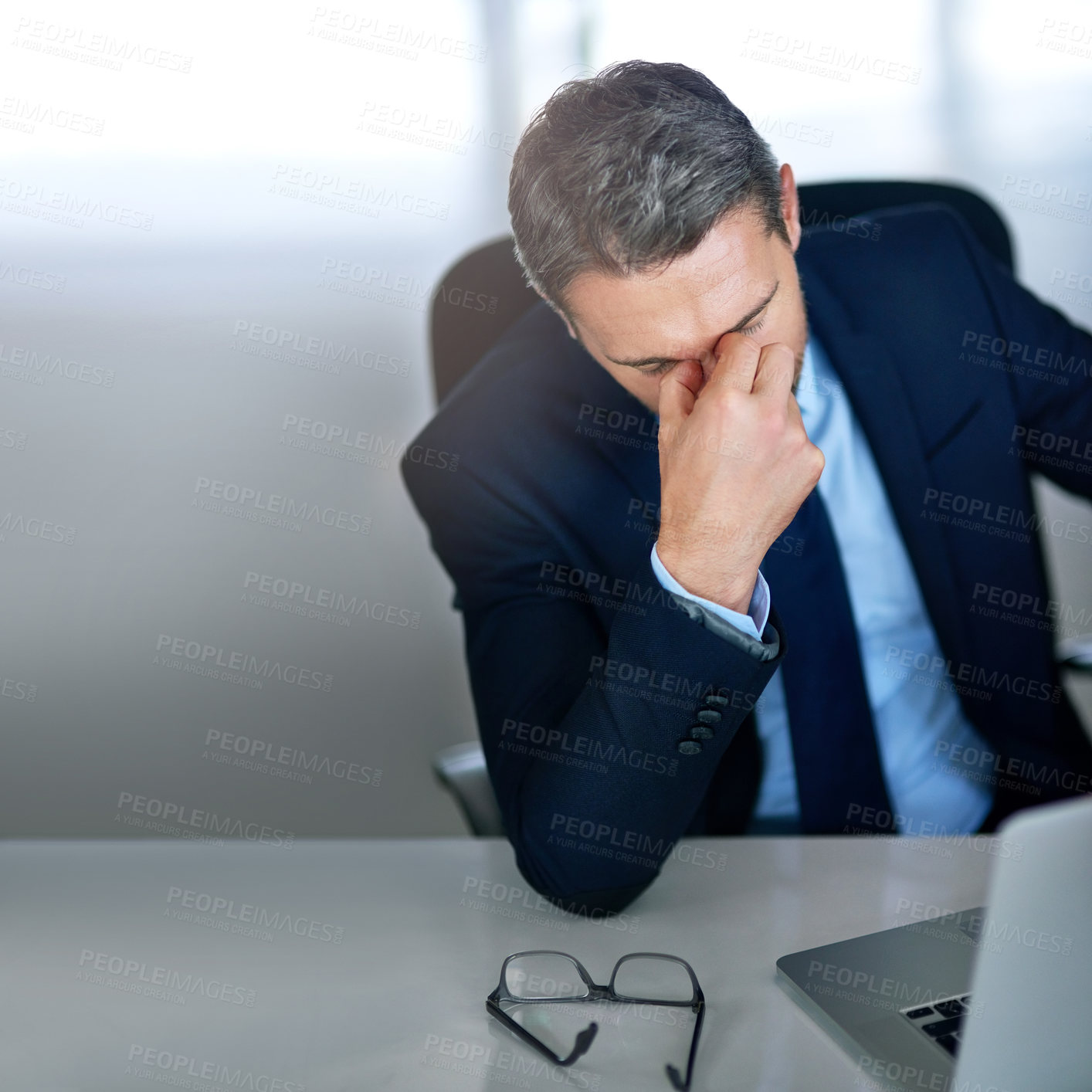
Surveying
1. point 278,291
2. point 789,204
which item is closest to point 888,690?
point 789,204

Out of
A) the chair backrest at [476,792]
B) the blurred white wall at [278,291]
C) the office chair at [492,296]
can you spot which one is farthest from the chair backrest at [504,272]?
the blurred white wall at [278,291]

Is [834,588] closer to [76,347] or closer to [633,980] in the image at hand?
[633,980]

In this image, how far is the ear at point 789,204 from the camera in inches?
49.4

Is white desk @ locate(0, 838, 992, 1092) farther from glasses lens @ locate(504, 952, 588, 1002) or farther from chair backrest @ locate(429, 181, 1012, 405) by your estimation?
chair backrest @ locate(429, 181, 1012, 405)

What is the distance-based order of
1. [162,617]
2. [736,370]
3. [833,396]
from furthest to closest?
1. [162,617]
2. [833,396]
3. [736,370]

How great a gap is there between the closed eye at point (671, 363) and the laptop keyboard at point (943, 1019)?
73cm

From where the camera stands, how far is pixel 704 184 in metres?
1.15

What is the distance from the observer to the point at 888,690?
4.81ft

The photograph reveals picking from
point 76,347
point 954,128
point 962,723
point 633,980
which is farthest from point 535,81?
point 633,980

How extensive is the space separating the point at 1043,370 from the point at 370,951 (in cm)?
129

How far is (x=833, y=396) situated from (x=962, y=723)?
523mm

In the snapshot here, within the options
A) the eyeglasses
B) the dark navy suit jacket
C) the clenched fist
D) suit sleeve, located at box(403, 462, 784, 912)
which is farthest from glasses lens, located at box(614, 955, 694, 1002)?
the clenched fist

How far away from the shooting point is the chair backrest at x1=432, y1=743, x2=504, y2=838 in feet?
4.69

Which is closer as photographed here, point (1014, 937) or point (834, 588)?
point (1014, 937)
